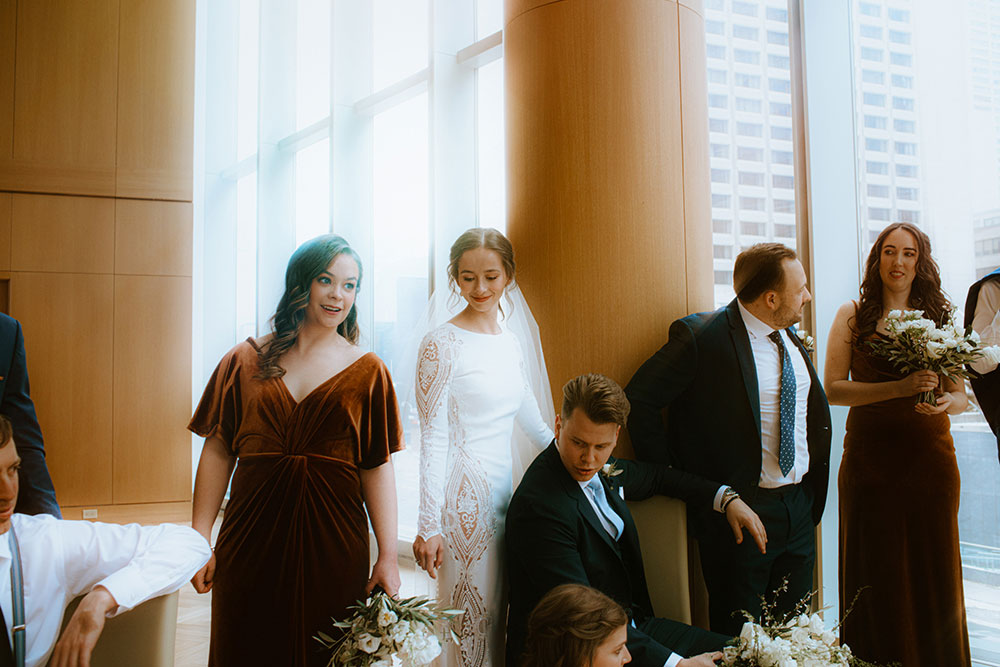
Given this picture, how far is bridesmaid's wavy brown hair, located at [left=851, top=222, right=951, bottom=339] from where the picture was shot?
298 centimetres

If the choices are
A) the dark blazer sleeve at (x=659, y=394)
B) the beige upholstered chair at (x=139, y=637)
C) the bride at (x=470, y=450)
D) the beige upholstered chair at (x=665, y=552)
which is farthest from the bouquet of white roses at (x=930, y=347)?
the beige upholstered chair at (x=139, y=637)

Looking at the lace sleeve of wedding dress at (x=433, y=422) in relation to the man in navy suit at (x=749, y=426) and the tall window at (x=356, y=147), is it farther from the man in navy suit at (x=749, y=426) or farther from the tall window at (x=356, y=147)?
the man in navy suit at (x=749, y=426)

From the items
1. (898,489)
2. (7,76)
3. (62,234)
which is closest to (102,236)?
(62,234)

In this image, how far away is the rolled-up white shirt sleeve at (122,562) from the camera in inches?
67.1

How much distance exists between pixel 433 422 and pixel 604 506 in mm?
649

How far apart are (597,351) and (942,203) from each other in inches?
75.2

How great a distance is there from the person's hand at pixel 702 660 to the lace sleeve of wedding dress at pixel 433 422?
2.80ft

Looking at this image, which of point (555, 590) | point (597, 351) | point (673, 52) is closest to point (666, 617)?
point (555, 590)

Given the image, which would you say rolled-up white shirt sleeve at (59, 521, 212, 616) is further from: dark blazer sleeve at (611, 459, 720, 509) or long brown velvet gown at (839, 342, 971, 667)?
long brown velvet gown at (839, 342, 971, 667)

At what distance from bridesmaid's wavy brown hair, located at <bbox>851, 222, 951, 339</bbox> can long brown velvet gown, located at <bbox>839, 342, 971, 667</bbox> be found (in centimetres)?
14

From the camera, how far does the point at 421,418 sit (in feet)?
8.30

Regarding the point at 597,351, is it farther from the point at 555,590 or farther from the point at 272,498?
the point at 272,498

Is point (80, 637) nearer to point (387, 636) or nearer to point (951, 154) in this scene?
point (387, 636)

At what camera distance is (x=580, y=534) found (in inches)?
91.7
